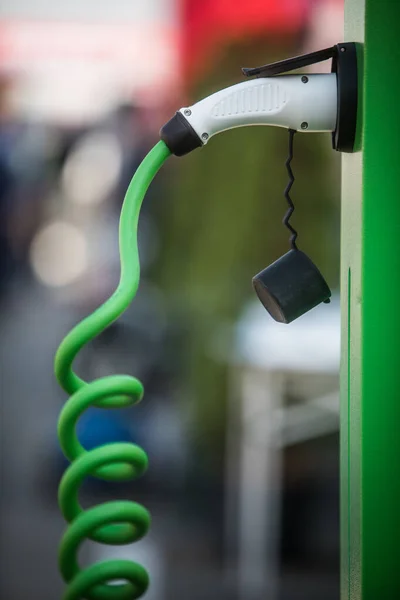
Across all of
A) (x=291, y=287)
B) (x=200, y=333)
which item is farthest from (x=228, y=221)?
(x=291, y=287)

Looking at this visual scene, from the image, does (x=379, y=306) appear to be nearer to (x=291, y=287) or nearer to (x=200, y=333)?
(x=291, y=287)

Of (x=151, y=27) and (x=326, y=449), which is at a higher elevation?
(x=151, y=27)

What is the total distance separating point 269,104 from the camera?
782 millimetres

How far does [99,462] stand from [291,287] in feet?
0.82

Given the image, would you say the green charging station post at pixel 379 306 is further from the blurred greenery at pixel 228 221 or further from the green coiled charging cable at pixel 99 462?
the blurred greenery at pixel 228 221

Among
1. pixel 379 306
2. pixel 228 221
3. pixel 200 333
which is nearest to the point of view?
pixel 379 306

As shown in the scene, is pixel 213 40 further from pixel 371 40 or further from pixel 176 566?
pixel 371 40

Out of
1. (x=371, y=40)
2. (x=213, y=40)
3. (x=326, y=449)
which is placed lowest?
(x=371, y=40)

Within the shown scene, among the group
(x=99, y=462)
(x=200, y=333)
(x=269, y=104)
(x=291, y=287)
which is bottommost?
(x=99, y=462)

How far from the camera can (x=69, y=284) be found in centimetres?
522

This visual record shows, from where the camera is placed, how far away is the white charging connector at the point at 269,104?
78cm

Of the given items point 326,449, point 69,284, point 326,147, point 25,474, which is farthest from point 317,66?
point 69,284

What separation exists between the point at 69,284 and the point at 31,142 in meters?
1.10

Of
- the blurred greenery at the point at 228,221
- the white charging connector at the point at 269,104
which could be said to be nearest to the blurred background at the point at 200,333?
the blurred greenery at the point at 228,221
